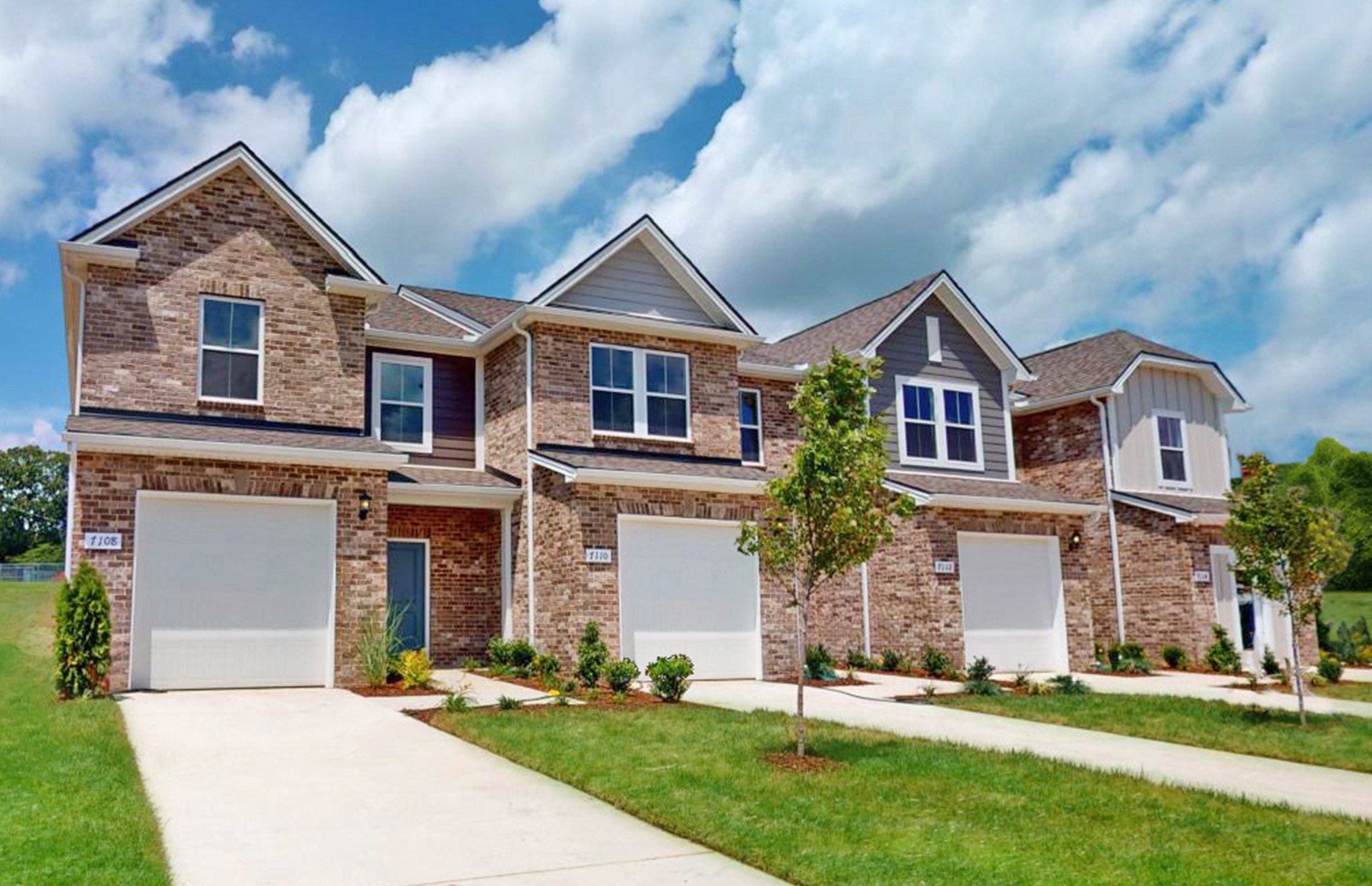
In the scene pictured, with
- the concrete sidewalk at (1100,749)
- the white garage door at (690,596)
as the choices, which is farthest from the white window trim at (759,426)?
the concrete sidewalk at (1100,749)

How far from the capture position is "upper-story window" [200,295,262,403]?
17.3 m

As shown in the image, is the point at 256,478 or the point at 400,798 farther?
the point at 256,478

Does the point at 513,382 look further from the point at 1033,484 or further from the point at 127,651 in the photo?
the point at 1033,484

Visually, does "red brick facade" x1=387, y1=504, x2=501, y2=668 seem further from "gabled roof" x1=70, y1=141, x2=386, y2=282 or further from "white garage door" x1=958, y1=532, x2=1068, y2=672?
"white garage door" x1=958, y1=532, x2=1068, y2=672

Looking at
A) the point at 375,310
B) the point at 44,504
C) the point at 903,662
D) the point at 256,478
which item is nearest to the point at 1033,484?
the point at 903,662

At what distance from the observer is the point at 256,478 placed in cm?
1605

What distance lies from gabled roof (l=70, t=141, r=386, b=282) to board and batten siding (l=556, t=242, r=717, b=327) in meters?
3.77

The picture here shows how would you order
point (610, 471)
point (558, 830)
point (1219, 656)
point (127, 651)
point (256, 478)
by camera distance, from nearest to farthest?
point (558, 830), point (127, 651), point (256, 478), point (610, 471), point (1219, 656)

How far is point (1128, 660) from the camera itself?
874 inches

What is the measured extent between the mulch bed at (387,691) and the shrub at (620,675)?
2.46 m

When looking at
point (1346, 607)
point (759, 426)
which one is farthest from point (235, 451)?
point (1346, 607)

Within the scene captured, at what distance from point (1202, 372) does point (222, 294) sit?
22429 mm

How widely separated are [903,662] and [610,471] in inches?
282

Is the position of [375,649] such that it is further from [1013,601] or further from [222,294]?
[1013,601]
